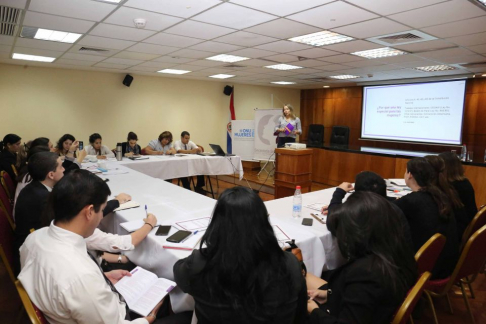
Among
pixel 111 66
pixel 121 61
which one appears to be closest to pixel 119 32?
pixel 121 61

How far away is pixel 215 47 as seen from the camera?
4.26 metres

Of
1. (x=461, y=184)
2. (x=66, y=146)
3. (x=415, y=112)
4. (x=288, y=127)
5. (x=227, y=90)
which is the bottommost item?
(x=461, y=184)

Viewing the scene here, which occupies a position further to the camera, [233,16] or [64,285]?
[233,16]

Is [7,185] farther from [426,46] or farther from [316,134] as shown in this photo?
[316,134]

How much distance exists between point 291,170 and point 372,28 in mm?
2136

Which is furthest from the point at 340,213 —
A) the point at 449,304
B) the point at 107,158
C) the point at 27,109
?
the point at 27,109

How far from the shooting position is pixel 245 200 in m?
1.03

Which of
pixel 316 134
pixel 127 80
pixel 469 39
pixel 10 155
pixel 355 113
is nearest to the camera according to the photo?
pixel 469 39

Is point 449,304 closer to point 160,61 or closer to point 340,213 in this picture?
point 340,213

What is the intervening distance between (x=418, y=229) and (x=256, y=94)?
782 cm

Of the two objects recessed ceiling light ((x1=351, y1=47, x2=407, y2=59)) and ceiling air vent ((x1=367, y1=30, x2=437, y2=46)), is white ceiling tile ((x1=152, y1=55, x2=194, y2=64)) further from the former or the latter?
ceiling air vent ((x1=367, y1=30, x2=437, y2=46))

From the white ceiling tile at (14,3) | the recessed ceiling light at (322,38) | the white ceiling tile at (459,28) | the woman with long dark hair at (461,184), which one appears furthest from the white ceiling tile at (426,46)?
the white ceiling tile at (14,3)

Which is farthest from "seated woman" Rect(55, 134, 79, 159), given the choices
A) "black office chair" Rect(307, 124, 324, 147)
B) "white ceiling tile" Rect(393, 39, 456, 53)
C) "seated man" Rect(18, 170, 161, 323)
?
"black office chair" Rect(307, 124, 324, 147)

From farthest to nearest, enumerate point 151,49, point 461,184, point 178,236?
point 151,49 → point 461,184 → point 178,236
